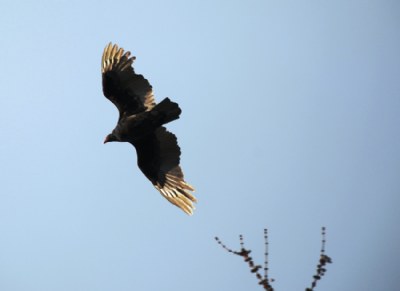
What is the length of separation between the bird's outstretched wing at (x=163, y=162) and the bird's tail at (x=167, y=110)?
126 centimetres

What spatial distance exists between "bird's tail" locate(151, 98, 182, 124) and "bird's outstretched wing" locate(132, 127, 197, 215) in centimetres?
126

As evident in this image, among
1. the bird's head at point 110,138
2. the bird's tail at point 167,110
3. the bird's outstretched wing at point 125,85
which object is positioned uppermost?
the bird's outstretched wing at point 125,85

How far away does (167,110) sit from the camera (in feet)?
43.8

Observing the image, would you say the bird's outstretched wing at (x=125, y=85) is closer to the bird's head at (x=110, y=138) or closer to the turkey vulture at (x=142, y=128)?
the turkey vulture at (x=142, y=128)

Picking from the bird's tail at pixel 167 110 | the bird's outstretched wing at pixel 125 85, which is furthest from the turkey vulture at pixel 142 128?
the bird's tail at pixel 167 110

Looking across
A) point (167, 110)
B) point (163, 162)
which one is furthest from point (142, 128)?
point (163, 162)

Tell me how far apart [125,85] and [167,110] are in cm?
179

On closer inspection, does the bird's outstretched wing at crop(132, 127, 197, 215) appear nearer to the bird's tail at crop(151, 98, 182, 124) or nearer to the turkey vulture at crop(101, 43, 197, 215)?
the turkey vulture at crop(101, 43, 197, 215)

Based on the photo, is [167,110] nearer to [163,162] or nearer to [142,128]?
[142,128]

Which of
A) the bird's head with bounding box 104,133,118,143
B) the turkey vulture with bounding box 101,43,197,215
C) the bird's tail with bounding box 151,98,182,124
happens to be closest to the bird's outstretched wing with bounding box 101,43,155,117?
the turkey vulture with bounding box 101,43,197,215

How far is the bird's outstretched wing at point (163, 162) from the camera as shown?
14769mm

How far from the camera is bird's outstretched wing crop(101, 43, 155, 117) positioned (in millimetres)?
14540

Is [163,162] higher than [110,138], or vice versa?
[163,162]

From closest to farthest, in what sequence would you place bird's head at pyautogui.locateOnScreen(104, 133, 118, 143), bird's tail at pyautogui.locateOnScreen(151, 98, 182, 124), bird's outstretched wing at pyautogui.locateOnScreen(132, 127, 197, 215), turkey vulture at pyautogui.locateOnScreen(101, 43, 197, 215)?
bird's tail at pyautogui.locateOnScreen(151, 98, 182, 124)
turkey vulture at pyautogui.locateOnScreen(101, 43, 197, 215)
bird's outstretched wing at pyautogui.locateOnScreen(132, 127, 197, 215)
bird's head at pyautogui.locateOnScreen(104, 133, 118, 143)
